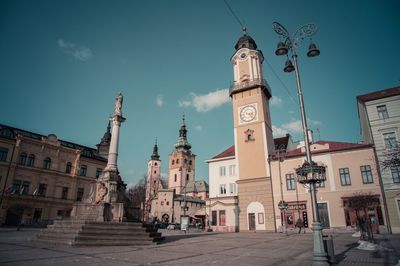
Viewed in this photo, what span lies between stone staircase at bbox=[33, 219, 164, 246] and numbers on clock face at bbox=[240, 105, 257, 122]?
24.9 m

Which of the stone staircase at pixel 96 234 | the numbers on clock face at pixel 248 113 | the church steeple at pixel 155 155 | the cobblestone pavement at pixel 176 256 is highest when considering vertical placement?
the church steeple at pixel 155 155

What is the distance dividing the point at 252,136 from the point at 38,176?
34.7m

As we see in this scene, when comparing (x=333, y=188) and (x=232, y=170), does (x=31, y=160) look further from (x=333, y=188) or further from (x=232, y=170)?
(x=333, y=188)

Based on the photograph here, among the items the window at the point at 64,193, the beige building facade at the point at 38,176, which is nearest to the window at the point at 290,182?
the beige building facade at the point at 38,176

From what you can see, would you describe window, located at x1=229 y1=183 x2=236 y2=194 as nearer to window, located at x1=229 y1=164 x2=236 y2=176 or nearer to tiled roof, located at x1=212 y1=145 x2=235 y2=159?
window, located at x1=229 y1=164 x2=236 y2=176

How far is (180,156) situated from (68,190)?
5109cm

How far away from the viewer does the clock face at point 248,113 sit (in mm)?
36650

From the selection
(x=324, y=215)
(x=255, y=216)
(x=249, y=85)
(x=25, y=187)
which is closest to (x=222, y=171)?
(x=255, y=216)

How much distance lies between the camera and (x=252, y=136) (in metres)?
35.7

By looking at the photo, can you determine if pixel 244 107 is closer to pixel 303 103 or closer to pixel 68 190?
pixel 303 103

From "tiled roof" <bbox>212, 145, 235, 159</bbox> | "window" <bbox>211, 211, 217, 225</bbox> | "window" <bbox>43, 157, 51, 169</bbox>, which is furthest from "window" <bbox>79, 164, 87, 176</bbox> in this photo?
"window" <bbox>211, 211, 217, 225</bbox>

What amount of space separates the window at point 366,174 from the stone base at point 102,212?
25757mm

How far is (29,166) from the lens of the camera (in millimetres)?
39438

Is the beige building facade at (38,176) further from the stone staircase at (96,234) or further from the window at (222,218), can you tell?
the stone staircase at (96,234)
